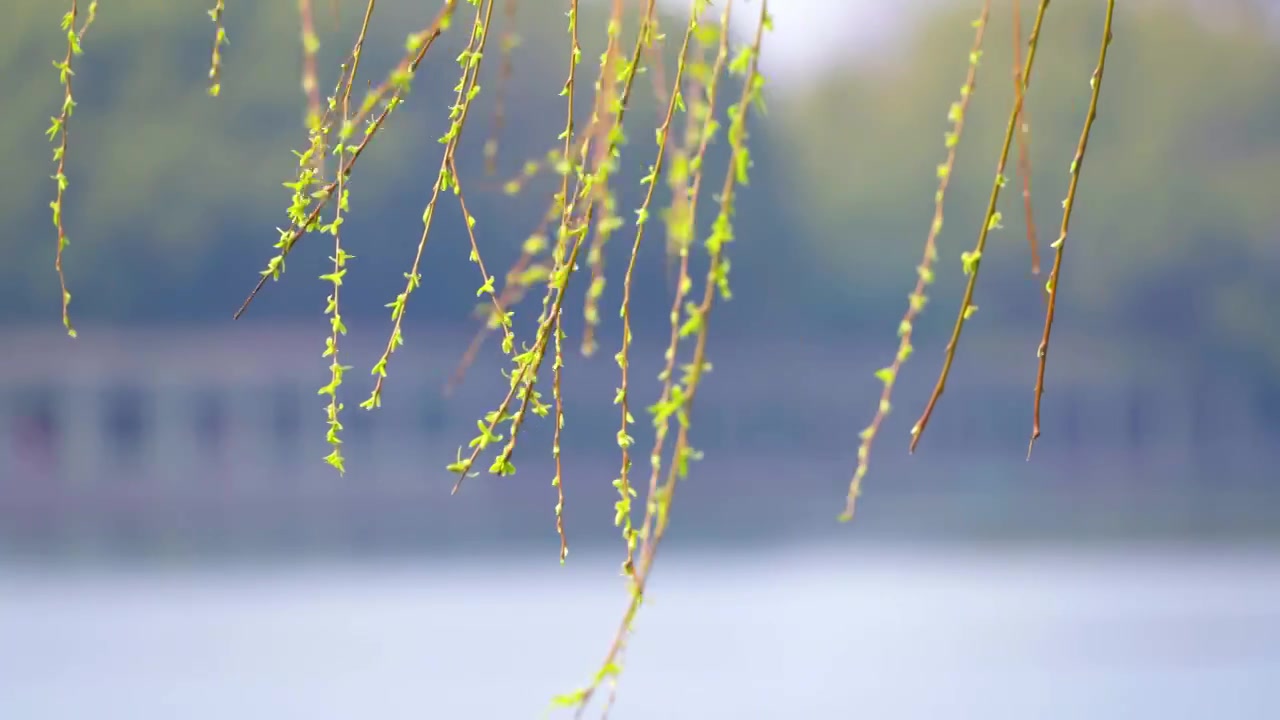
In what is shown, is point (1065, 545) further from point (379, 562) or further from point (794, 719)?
point (794, 719)

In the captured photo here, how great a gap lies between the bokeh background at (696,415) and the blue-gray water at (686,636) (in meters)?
0.08

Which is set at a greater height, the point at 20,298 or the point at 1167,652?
the point at 20,298

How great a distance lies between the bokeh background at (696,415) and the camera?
554 inches

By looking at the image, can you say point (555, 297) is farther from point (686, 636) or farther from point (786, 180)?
point (786, 180)

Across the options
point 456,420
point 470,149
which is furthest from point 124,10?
point 456,420

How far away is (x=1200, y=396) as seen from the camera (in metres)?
30.8

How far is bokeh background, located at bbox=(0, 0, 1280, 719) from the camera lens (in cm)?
1408

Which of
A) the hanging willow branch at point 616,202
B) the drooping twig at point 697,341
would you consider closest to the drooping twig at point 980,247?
the hanging willow branch at point 616,202

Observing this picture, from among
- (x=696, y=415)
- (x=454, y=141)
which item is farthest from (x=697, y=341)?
(x=696, y=415)

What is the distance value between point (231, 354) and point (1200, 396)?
1640cm

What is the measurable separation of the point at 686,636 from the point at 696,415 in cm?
1092

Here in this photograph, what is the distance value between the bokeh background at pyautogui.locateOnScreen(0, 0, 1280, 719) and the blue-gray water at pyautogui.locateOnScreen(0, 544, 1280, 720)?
0.08 meters

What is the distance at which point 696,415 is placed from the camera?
87.8ft

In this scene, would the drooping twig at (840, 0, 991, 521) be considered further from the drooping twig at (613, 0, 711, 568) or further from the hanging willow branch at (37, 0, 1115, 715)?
the drooping twig at (613, 0, 711, 568)
